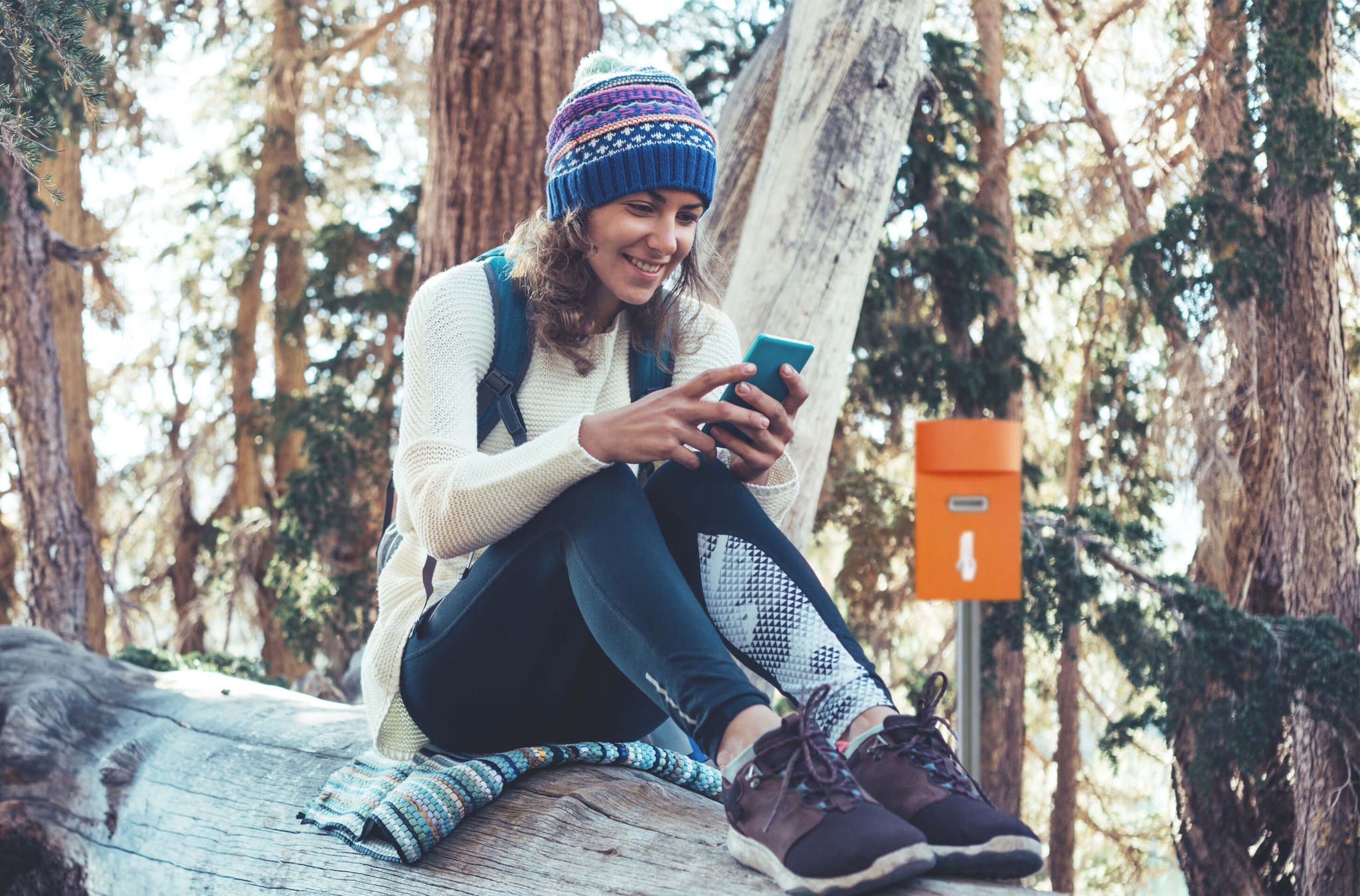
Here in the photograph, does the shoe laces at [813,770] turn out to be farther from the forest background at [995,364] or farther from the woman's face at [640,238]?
the forest background at [995,364]

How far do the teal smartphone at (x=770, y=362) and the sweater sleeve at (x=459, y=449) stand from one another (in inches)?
10.3

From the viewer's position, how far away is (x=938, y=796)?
1.50 meters

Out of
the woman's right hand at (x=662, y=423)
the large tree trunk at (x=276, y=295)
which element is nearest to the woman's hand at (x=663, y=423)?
the woman's right hand at (x=662, y=423)

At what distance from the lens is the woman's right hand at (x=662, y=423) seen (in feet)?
5.64

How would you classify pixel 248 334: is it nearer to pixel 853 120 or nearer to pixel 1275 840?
pixel 853 120

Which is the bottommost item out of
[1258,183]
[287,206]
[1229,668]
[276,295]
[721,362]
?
[1229,668]

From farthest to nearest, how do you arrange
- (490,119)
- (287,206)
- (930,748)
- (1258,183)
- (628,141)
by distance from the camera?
(287,206)
(1258,183)
(490,119)
(628,141)
(930,748)

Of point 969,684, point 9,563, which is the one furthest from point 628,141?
point 9,563

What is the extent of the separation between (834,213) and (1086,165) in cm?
582

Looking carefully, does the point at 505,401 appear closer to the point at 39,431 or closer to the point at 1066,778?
the point at 39,431

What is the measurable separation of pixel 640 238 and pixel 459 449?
20.2 inches

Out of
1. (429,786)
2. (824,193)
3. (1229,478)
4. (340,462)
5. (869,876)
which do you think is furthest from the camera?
(340,462)

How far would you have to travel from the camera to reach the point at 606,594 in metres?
1.64

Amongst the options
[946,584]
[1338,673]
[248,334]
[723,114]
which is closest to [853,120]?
[723,114]
